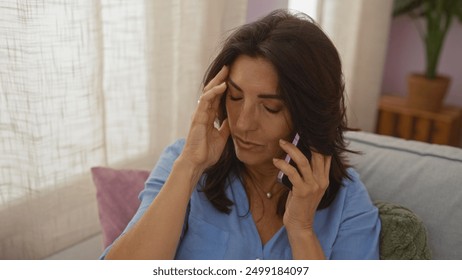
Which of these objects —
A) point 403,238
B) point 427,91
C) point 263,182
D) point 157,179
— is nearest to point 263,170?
point 263,182

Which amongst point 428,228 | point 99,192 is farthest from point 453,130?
point 99,192

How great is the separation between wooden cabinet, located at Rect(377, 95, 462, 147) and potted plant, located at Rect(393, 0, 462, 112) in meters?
0.06

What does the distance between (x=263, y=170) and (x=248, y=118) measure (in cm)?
24

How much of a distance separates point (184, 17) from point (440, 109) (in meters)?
1.91

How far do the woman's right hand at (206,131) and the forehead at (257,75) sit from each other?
0.14 feet

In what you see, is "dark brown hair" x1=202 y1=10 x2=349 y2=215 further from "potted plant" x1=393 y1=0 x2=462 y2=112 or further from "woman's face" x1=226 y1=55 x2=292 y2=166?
"potted plant" x1=393 y1=0 x2=462 y2=112

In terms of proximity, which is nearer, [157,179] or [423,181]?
[157,179]

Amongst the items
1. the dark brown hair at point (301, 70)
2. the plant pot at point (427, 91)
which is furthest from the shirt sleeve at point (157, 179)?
the plant pot at point (427, 91)

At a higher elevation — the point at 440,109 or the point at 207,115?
the point at 207,115

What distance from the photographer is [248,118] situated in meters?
1.12

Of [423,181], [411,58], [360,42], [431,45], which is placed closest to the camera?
[423,181]

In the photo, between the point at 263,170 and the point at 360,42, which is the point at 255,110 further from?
the point at 360,42
